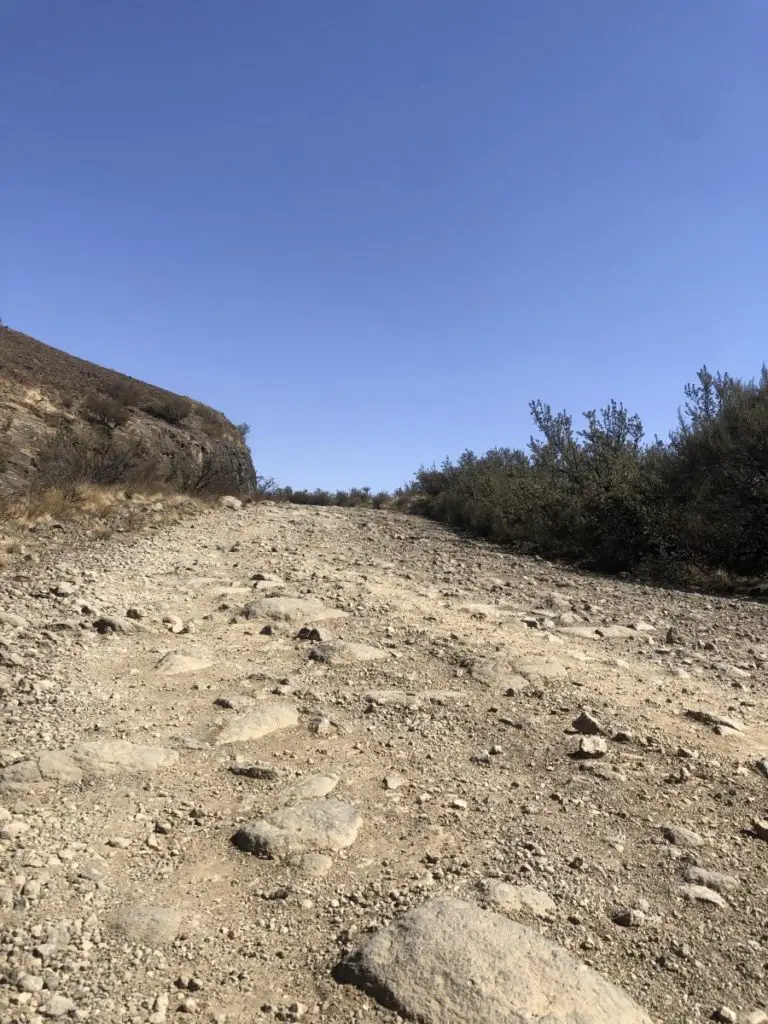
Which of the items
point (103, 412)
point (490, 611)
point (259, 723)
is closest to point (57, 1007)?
point (259, 723)

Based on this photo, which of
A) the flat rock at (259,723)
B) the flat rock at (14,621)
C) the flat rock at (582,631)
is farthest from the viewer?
the flat rock at (582,631)

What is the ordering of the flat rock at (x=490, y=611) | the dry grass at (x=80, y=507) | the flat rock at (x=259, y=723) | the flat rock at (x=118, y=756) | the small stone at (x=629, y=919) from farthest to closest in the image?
1. the dry grass at (x=80, y=507)
2. the flat rock at (x=490, y=611)
3. the flat rock at (x=259, y=723)
4. the flat rock at (x=118, y=756)
5. the small stone at (x=629, y=919)

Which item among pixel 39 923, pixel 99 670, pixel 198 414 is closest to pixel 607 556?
pixel 99 670

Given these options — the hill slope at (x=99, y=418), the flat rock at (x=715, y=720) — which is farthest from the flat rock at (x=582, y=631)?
the hill slope at (x=99, y=418)

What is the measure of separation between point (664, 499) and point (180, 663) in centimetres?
896

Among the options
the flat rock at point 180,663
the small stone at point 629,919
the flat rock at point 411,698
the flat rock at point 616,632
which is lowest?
the flat rock at point 180,663

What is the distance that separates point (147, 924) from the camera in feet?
6.79

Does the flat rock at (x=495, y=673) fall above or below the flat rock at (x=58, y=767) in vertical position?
above

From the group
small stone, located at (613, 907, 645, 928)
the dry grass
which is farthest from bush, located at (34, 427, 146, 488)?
small stone, located at (613, 907, 645, 928)

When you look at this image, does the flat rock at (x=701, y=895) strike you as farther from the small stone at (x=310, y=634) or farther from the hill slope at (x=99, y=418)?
the hill slope at (x=99, y=418)

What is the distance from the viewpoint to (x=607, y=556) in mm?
10539

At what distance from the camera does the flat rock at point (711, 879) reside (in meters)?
2.38

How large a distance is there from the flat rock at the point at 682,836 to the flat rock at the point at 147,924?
181 cm

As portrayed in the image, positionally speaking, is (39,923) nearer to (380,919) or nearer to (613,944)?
(380,919)
